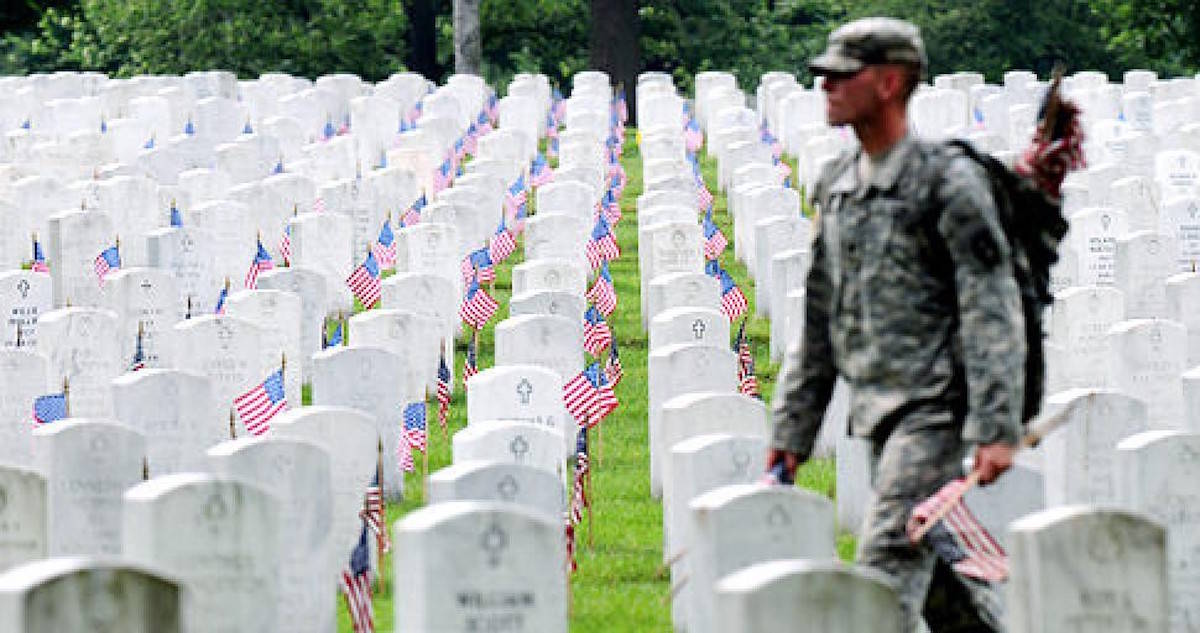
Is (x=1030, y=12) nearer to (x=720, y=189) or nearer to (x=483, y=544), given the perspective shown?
(x=720, y=189)

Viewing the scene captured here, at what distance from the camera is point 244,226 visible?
69.5ft

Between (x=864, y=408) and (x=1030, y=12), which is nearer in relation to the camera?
(x=864, y=408)

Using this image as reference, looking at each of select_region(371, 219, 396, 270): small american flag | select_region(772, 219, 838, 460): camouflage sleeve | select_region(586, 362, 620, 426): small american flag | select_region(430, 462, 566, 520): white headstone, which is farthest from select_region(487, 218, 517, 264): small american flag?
select_region(772, 219, 838, 460): camouflage sleeve

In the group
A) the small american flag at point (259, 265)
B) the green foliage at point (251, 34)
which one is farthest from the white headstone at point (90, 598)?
the green foliage at point (251, 34)

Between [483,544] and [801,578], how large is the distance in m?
1.08

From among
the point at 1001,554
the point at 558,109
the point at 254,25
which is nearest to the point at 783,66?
the point at 254,25

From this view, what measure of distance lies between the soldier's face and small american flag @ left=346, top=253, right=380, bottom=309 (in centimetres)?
1095

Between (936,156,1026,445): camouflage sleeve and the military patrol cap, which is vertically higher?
the military patrol cap

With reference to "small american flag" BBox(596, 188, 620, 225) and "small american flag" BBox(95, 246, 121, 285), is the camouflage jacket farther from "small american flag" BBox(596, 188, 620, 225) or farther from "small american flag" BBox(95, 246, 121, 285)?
"small american flag" BBox(596, 188, 620, 225)

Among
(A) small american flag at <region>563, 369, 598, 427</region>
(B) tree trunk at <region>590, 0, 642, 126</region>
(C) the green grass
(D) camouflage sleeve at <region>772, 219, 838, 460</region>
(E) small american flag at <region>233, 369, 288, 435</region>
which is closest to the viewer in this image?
(D) camouflage sleeve at <region>772, 219, 838, 460</region>

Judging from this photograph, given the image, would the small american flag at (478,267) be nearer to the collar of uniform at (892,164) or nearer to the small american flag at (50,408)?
the small american flag at (50,408)

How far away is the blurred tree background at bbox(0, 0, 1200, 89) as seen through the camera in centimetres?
4309

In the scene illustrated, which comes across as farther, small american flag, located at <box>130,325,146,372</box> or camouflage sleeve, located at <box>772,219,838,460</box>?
small american flag, located at <box>130,325,146,372</box>

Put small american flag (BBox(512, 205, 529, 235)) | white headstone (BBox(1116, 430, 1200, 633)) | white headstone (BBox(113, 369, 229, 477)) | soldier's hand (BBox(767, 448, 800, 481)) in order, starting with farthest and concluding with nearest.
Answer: small american flag (BBox(512, 205, 529, 235)) < white headstone (BBox(113, 369, 229, 477)) < white headstone (BBox(1116, 430, 1200, 633)) < soldier's hand (BBox(767, 448, 800, 481))
